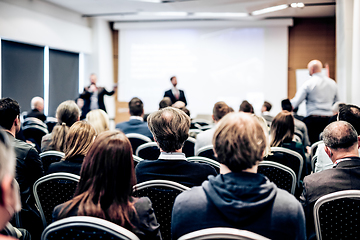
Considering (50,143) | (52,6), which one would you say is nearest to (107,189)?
(50,143)

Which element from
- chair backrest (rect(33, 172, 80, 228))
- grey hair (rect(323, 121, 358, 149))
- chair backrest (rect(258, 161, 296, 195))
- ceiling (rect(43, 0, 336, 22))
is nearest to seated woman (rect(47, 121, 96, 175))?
chair backrest (rect(33, 172, 80, 228))

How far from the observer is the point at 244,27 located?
9.20 metres

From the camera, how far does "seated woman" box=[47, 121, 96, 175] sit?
6.98 feet

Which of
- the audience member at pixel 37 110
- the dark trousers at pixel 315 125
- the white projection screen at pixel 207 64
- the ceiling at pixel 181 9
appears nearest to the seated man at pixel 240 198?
the dark trousers at pixel 315 125

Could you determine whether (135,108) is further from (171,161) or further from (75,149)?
(171,161)

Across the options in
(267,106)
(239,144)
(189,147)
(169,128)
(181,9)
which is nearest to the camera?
(239,144)

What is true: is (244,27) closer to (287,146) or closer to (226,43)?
(226,43)

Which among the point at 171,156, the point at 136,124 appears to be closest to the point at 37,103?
the point at 136,124

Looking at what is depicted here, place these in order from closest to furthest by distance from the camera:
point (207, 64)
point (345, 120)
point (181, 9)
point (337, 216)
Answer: point (337, 216) → point (345, 120) → point (181, 9) → point (207, 64)

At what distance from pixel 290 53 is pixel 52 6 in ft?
Answer: 20.0

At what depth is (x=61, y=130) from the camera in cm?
303

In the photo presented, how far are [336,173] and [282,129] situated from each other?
131 cm

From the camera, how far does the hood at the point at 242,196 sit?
44.4 inches

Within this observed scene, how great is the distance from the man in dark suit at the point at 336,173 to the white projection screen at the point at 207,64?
724 centimetres
